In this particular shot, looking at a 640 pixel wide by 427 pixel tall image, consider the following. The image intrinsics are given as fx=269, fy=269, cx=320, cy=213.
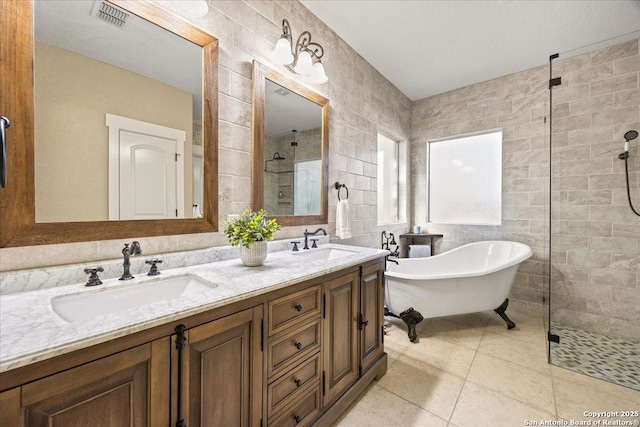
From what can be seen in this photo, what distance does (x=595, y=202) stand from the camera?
261 centimetres

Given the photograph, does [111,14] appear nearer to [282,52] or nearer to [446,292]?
[282,52]

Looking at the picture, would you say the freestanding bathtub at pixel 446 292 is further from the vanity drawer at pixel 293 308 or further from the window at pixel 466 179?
the vanity drawer at pixel 293 308

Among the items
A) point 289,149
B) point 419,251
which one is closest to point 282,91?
point 289,149

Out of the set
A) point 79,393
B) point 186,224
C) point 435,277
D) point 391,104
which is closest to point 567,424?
point 435,277

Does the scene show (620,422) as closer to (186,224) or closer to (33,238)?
(186,224)

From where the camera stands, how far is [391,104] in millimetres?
3408

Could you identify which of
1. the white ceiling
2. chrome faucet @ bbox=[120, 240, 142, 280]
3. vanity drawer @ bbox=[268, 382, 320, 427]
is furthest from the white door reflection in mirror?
the white ceiling

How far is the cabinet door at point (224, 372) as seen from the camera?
0.86 m

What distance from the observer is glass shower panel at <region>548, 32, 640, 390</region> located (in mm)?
2441

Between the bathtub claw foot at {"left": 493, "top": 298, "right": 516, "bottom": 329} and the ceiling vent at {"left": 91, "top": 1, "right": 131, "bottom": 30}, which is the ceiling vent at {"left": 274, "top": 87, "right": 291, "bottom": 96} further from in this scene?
the bathtub claw foot at {"left": 493, "top": 298, "right": 516, "bottom": 329}

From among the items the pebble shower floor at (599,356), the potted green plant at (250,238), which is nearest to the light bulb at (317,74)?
the potted green plant at (250,238)

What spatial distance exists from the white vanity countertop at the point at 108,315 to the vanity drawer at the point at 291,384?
0.42 m

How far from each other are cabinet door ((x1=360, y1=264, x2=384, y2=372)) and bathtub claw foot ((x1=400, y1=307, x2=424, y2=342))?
0.62 metres

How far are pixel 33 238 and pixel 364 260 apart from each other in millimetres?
1505
